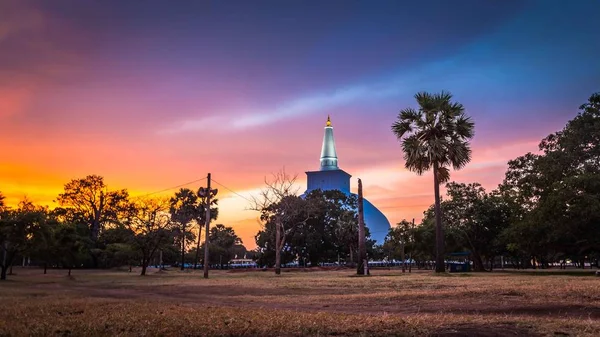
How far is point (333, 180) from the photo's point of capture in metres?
167

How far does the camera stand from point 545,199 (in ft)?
109

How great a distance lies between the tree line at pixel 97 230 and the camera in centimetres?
3359

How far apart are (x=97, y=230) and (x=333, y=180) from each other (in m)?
103

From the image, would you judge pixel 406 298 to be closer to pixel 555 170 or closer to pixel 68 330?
pixel 68 330

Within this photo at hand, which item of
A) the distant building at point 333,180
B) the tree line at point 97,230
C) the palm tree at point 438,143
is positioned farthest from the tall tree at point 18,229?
the distant building at point 333,180

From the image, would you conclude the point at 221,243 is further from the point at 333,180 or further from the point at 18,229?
the point at 18,229

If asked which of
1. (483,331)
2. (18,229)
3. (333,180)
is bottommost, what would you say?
(483,331)

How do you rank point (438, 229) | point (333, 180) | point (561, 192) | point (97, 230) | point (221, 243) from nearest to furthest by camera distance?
point (561, 192) < point (438, 229) < point (97, 230) < point (221, 243) < point (333, 180)

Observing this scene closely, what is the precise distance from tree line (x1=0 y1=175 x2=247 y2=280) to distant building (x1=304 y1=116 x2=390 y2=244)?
61.4 m

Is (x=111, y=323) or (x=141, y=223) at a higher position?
(x=141, y=223)

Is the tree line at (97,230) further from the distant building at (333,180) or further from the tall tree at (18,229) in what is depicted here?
the distant building at (333,180)

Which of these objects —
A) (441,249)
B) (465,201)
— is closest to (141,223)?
(441,249)

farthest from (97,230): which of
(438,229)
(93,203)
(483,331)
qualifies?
(483,331)

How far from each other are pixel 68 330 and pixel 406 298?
10.1m
